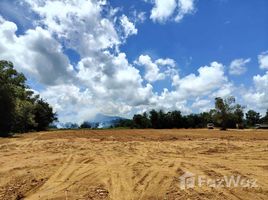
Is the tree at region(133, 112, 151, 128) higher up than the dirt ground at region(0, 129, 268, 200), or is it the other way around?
the tree at region(133, 112, 151, 128)

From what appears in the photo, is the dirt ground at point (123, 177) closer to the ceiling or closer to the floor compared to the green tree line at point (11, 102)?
closer to the floor

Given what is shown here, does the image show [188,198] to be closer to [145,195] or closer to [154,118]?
[145,195]

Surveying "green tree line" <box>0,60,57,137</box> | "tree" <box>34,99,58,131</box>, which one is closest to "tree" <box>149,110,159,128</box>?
"tree" <box>34,99,58,131</box>

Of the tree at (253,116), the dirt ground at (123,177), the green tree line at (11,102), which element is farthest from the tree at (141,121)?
the dirt ground at (123,177)

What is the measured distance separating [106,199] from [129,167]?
11.5ft

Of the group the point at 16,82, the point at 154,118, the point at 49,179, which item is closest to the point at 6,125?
the point at 16,82

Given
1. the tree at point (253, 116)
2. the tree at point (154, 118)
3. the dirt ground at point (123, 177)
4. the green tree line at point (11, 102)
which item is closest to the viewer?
the dirt ground at point (123, 177)

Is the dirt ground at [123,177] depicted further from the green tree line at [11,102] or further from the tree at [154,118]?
the tree at [154,118]

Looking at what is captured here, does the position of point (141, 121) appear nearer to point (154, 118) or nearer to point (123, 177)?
point (154, 118)

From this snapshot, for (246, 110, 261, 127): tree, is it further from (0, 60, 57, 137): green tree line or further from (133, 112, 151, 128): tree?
(0, 60, 57, 137): green tree line

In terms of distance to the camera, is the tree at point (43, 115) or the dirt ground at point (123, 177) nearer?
A: the dirt ground at point (123, 177)

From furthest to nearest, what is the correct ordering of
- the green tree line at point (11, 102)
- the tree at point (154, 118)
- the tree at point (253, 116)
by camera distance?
1. the tree at point (253, 116)
2. the tree at point (154, 118)
3. the green tree line at point (11, 102)

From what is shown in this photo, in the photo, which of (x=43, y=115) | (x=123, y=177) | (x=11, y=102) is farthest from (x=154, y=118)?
(x=123, y=177)

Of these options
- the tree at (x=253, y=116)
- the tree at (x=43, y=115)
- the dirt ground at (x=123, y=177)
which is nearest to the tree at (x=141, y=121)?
the tree at (x=43, y=115)
